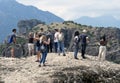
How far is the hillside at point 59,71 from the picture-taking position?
93.5 feet

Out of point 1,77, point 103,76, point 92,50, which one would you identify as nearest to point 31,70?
point 1,77

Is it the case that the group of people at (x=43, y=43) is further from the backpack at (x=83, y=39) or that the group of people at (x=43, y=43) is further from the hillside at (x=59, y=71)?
the backpack at (x=83, y=39)

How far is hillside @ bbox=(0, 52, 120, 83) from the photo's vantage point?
2848 cm

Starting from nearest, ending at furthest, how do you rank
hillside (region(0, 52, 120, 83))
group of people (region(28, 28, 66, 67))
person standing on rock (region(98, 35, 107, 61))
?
hillside (region(0, 52, 120, 83))
group of people (region(28, 28, 66, 67))
person standing on rock (region(98, 35, 107, 61))

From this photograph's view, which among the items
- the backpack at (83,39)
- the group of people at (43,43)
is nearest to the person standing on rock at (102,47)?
the backpack at (83,39)

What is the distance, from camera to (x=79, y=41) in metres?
34.9

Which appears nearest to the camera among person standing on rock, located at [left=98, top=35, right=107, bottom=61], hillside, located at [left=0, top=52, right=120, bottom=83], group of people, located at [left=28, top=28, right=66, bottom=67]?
hillside, located at [left=0, top=52, right=120, bottom=83]

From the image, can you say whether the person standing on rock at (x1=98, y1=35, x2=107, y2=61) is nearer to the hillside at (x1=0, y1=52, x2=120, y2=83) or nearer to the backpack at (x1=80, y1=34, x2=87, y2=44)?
the backpack at (x1=80, y1=34, x2=87, y2=44)

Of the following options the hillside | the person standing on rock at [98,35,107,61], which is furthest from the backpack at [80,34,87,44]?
the person standing on rock at [98,35,107,61]

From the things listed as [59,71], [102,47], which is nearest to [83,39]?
[102,47]

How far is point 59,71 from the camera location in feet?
97.4

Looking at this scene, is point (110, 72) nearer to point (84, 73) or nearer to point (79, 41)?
point (84, 73)

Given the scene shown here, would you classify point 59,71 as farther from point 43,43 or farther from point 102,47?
point 102,47

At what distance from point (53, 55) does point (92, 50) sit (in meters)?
141
